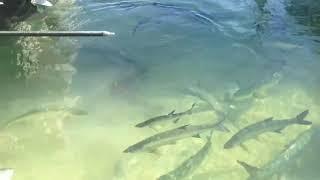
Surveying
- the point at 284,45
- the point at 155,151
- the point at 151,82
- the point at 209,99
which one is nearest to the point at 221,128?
the point at 209,99

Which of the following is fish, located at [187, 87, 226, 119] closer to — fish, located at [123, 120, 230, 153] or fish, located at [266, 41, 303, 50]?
fish, located at [123, 120, 230, 153]

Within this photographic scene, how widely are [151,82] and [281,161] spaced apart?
9.89ft

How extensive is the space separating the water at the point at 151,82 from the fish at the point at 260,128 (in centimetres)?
13

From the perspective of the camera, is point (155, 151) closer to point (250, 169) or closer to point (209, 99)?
point (250, 169)

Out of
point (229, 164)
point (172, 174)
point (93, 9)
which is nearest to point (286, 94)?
point (229, 164)

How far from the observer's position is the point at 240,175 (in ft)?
21.1

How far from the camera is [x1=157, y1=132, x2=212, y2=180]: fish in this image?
6300mm

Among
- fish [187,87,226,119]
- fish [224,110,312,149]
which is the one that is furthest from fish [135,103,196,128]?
fish [224,110,312,149]

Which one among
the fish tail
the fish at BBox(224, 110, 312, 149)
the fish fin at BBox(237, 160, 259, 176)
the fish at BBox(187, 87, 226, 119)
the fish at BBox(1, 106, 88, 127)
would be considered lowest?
the fish at BBox(1, 106, 88, 127)

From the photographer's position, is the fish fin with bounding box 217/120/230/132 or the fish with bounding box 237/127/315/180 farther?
the fish fin with bounding box 217/120/230/132

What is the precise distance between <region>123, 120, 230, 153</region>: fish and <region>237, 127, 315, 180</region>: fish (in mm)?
780

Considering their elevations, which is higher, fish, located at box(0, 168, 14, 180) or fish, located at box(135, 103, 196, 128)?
fish, located at box(135, 103, 196, 128)

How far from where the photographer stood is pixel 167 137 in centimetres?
682

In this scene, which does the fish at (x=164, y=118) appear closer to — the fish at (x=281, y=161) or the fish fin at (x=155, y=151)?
the fish fin at (x=155, y=151)
